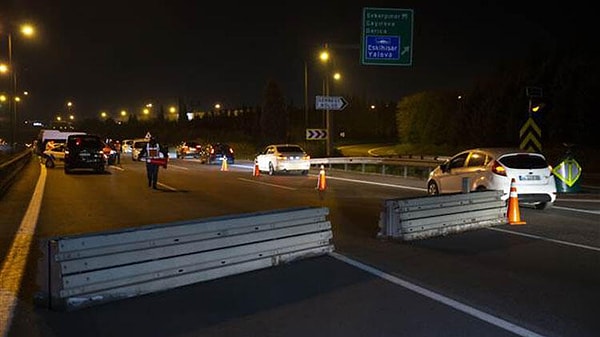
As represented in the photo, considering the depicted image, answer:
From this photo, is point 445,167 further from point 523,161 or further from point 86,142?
point 86,142

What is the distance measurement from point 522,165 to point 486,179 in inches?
34.4

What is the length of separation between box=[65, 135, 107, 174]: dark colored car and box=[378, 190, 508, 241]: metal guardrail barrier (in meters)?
21.8

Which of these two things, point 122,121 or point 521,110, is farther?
point 122,121

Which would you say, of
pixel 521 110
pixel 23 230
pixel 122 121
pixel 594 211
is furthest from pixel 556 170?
pixel 122 121

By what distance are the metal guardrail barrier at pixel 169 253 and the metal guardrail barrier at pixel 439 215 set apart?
1776 mm

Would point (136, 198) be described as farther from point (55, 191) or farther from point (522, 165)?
point (522, 165)

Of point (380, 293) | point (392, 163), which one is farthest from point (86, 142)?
point (380, 293)

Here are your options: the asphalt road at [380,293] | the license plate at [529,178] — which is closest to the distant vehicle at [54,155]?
the asphalt road at [380,293]

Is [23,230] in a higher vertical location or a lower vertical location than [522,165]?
lower

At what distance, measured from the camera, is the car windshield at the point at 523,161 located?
1499 cm

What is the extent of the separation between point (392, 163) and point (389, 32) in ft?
21.6

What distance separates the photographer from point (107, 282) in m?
7.11

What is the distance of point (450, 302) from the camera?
6.99 m

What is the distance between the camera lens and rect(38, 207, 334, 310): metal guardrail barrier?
685 centimetres
